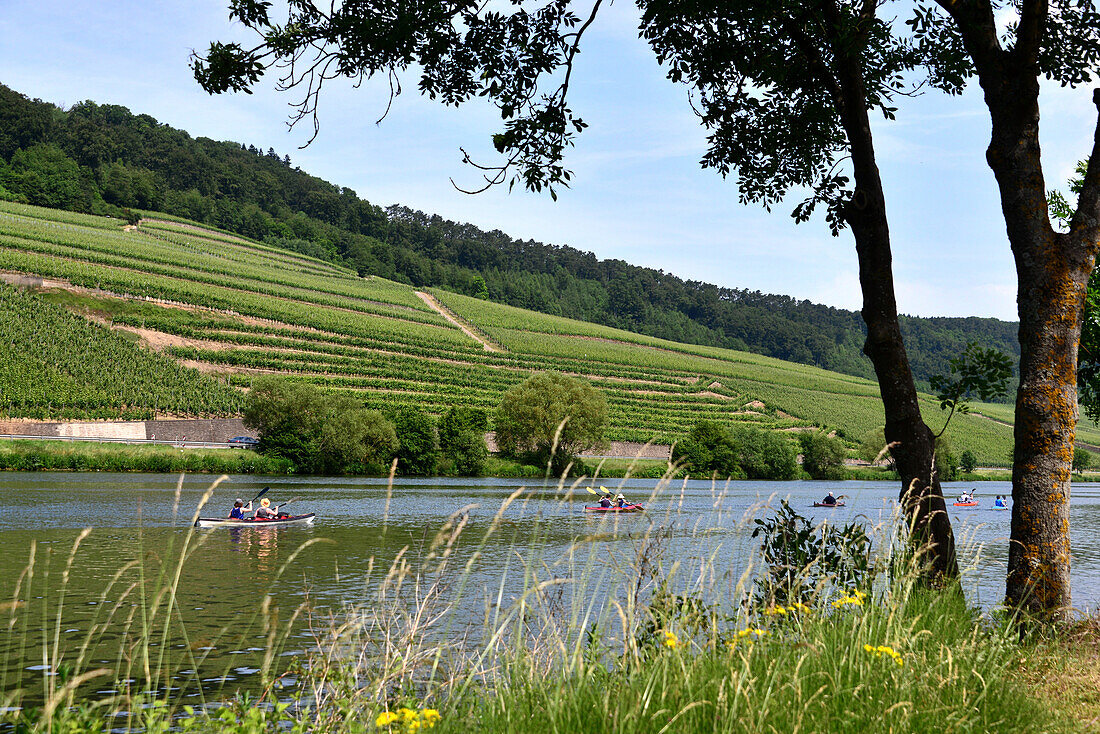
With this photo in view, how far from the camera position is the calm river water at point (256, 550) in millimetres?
7270

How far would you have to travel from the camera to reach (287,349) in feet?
283

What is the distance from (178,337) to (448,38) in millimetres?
80324

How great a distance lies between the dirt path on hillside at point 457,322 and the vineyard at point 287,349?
4.08ft

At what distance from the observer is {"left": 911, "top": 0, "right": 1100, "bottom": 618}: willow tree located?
6.00 m

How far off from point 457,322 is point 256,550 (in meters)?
107

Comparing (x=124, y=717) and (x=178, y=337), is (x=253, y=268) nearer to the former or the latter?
(x=178, y=337)

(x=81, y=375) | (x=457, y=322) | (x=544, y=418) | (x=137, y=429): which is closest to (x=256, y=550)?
(x=137, y=429)

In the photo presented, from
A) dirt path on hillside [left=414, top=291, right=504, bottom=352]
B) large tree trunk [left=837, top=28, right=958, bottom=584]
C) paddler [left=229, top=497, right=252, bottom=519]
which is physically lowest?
paddler [left=229, top=497, right=252, bottom=519]

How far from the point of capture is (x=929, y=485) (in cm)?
684

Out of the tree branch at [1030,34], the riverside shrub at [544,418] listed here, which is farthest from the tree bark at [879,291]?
the riverside shrub at [544,418]

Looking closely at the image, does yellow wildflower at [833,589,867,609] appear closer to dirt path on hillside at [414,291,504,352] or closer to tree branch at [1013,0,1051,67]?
tree branch at [1013,0,1051,67]

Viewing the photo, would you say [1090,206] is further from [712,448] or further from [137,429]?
[712,448]

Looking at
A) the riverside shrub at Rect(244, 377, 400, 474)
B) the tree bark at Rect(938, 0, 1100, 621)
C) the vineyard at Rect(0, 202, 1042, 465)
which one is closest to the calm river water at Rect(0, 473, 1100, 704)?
the tree bark at Rect(938, 0, 1100, 621)

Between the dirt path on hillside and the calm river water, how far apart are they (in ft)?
231
